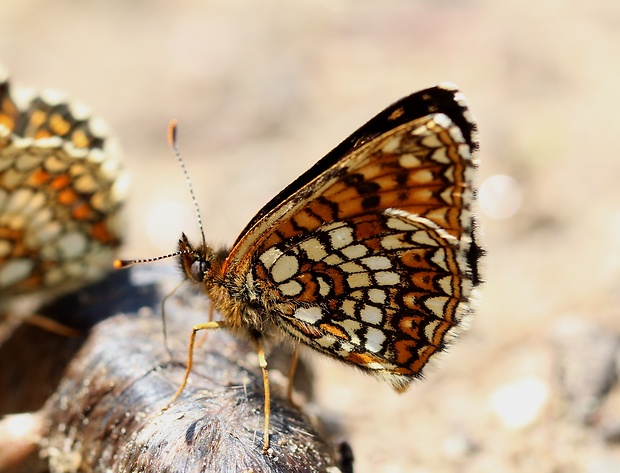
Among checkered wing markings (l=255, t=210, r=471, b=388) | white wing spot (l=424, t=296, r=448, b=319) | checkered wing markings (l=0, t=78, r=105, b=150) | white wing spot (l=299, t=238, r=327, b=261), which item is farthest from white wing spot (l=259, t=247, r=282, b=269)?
checkered wing markings (l=0, t=78, r=105, b=150)

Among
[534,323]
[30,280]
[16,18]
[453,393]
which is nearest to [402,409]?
[453,393]

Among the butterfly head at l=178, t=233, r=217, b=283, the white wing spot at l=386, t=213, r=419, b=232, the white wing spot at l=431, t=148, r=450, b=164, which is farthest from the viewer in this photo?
the butterfly head at l=178, t=233, r=217, b=283

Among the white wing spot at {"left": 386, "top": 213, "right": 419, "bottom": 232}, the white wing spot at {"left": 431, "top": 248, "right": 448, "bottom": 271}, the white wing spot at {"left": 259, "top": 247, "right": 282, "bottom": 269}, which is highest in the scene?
the white wing spot at {"left": 386, "top": 213, "right": 419, "bottom": 232}

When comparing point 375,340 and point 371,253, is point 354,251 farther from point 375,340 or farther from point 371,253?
point 375,340

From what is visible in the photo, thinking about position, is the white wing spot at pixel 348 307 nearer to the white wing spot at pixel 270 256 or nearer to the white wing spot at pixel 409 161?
the white wing spot at pixel 270 256

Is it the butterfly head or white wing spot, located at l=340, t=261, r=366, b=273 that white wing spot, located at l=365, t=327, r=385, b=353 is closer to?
white wing spot, located at l=340, t=261, r=366, b=273

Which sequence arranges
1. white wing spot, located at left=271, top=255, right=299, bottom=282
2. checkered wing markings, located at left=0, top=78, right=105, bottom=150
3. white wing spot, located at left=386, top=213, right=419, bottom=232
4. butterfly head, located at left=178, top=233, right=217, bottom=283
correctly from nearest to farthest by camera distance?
1. white wing spot, located at left=386, top=213, right=419, bottom=232
2. white wing spot, located at left=271, top=255, right=299, bottom=282
3. butterfly head, located at left=178, top=233, right=217, bottom=283
4. checkered wing markings, located at left=0, top=78, right=105, bottom=150

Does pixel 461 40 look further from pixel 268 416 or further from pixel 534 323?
pixel 268 416
